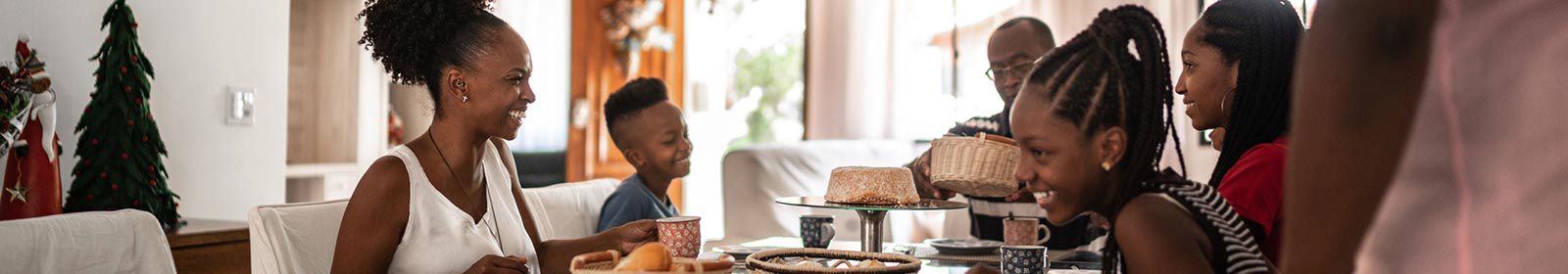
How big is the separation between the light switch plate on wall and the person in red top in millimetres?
2612

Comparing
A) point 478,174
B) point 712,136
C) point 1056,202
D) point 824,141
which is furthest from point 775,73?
point 1056,202

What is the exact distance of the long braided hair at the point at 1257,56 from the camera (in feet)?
5.37

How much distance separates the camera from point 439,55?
6.38ft

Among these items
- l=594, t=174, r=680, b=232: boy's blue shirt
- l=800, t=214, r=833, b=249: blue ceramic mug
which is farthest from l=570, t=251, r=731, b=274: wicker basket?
l=594, t=174, r=680, b=232: boy's blue shirt

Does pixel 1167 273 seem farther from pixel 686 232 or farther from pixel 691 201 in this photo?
pixel 691 201

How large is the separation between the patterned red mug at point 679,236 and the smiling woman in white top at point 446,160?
0.23 metres

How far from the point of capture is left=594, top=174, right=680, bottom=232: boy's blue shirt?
282 cm

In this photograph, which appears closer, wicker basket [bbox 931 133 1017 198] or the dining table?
wicker basket [bbox 931 133 1017 198]

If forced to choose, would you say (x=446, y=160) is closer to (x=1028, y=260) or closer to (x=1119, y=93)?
(x=1028, y=260)

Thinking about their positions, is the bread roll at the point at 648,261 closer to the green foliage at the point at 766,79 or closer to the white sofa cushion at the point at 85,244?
the white sofa cushion at the point at 85,244

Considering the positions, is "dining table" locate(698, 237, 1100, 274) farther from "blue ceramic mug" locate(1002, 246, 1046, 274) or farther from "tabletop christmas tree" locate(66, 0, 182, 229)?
"tabletop christmas tree" locate(66, 0, 182, 229)

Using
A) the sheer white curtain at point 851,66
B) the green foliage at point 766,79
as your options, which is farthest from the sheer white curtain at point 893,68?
the green foliage at point 766,79

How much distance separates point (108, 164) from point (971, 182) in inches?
79.0

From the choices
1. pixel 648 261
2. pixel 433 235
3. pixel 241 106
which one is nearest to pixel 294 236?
pixel 433 235
